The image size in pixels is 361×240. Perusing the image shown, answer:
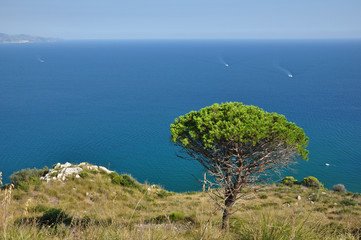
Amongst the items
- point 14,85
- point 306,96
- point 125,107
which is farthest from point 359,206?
point 14,85

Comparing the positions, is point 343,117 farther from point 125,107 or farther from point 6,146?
point 6,146

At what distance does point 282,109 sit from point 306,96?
60.0ft

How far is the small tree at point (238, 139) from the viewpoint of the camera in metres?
8.19

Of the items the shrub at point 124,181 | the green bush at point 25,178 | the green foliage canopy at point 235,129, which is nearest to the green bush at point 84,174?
the shrub at point 124,181

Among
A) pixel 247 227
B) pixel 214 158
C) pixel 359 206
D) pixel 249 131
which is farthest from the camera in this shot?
pixel 359 206

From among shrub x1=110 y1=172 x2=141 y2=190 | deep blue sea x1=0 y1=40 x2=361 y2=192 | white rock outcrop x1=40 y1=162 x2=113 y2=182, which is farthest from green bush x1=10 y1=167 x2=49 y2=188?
deep blue sea x1=0 y1=40 x2=361 y2=192

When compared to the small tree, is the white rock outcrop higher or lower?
lower

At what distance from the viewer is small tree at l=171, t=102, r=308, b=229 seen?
8.19m

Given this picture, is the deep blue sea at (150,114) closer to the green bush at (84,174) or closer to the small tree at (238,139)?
the small tree at (238,139)

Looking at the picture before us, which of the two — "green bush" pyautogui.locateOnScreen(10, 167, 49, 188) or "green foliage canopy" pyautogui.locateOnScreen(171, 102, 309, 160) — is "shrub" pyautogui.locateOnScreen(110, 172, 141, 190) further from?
"green foliage canopy" pyautogui.locateOnScreen(171, 102, 309, 160)

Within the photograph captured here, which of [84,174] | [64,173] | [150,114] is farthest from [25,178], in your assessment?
[150,114]

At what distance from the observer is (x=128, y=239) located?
3631 millimetres

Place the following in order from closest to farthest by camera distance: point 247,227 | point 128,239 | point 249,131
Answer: point 128,239
point 247,227
point 249,131

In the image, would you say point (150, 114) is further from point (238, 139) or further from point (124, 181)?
point (238, 139)
